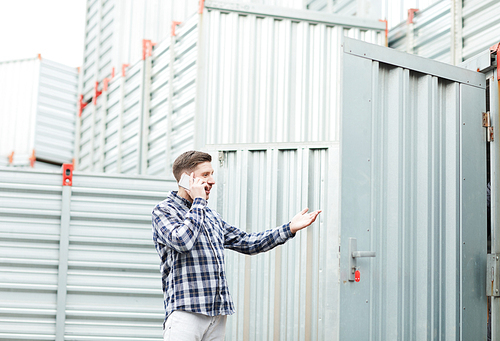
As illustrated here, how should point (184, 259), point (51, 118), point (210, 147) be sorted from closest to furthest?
1. point (184, 259)
2. point (210, 147)
3. point (51, 118)

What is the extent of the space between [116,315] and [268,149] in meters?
1.90

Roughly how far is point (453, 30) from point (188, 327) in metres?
3.70

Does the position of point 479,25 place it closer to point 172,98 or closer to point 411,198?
point 411,198

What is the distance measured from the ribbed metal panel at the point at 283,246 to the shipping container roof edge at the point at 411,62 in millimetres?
988

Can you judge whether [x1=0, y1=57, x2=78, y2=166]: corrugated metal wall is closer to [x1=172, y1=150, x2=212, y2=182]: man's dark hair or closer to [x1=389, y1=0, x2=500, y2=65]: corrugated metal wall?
[x1=389, y1=0, x2=500, y2=65]: corrugated metal wall

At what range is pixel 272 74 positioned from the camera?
6.00m

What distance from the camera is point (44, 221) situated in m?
4.95

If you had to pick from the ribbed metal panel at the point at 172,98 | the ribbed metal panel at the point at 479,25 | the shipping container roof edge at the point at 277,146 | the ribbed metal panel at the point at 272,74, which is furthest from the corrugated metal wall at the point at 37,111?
the ribbed metal panel at the point at 479,25

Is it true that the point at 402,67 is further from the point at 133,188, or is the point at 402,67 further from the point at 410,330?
the point at 133,188

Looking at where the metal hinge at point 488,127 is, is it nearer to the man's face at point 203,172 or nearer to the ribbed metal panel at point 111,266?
the man's face at point 203,172

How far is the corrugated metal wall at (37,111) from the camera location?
1159cm

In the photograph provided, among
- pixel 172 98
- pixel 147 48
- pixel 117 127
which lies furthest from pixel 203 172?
pixel 117 127

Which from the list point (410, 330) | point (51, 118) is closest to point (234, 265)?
point (410, 330)

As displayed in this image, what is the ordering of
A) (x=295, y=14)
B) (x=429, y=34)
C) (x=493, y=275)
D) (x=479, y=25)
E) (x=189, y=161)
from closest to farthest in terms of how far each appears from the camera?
(x=189, y=161), (x=493, y=275), (x=479, y=25), (x=429, y=34), (x=295, y=14)
